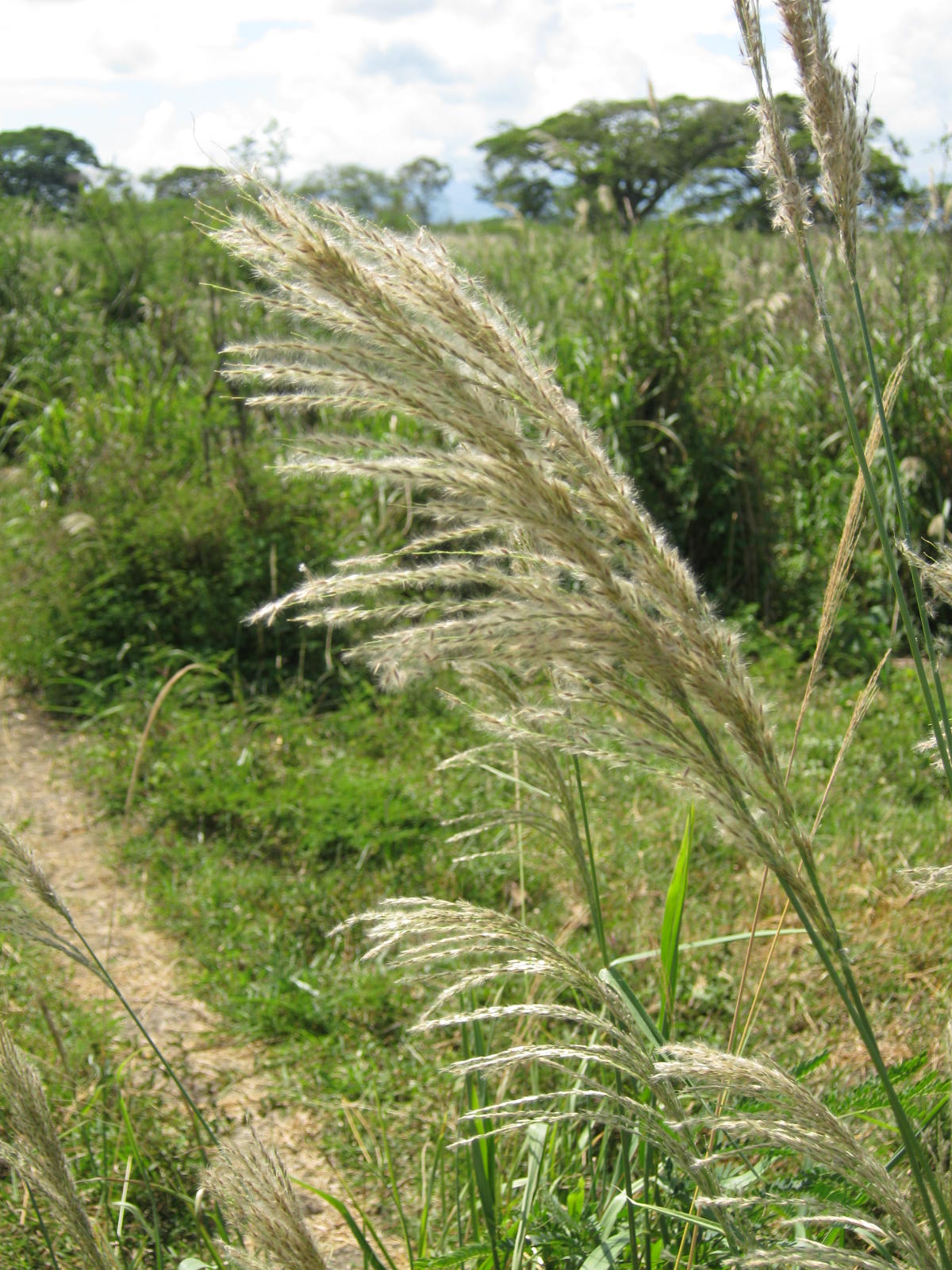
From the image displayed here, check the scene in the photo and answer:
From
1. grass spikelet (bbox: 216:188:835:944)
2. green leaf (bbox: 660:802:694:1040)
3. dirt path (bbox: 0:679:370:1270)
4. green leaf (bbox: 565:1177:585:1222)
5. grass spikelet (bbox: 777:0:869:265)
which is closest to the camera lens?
grass spikelet (bbox: 216:188:835:944)

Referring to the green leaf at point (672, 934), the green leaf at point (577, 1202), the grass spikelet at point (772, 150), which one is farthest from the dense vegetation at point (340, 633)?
the grass spikelet at point (772, 150)

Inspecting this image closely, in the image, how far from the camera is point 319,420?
6.29 meters

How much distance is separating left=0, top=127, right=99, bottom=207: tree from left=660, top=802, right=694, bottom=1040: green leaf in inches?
525

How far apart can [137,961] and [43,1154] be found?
2038 millimetres

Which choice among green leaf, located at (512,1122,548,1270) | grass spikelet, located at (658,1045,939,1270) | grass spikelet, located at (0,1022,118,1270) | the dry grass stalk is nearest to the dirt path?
grass spikelet, located at (0,1022,118,1270)

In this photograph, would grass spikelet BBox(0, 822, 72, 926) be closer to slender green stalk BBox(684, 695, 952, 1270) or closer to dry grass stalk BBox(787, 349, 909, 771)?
slender green stalk BBox(684, 695, 952, 1270)

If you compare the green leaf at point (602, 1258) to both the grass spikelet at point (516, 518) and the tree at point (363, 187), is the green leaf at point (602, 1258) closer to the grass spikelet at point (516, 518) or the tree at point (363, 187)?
the grass spikelet at point (516, 518)

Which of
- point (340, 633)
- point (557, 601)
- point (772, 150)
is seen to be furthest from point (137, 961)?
point (772, 150)

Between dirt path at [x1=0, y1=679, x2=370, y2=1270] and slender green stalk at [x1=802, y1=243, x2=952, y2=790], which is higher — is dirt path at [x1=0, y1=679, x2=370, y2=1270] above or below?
below

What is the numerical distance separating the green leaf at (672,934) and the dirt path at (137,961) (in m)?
0.75

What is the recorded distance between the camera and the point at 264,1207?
1.03m

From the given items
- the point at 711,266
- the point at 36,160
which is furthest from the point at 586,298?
the point at 36,160

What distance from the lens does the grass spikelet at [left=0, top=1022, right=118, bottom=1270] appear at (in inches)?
45.5

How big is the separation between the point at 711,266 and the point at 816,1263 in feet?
19.2
